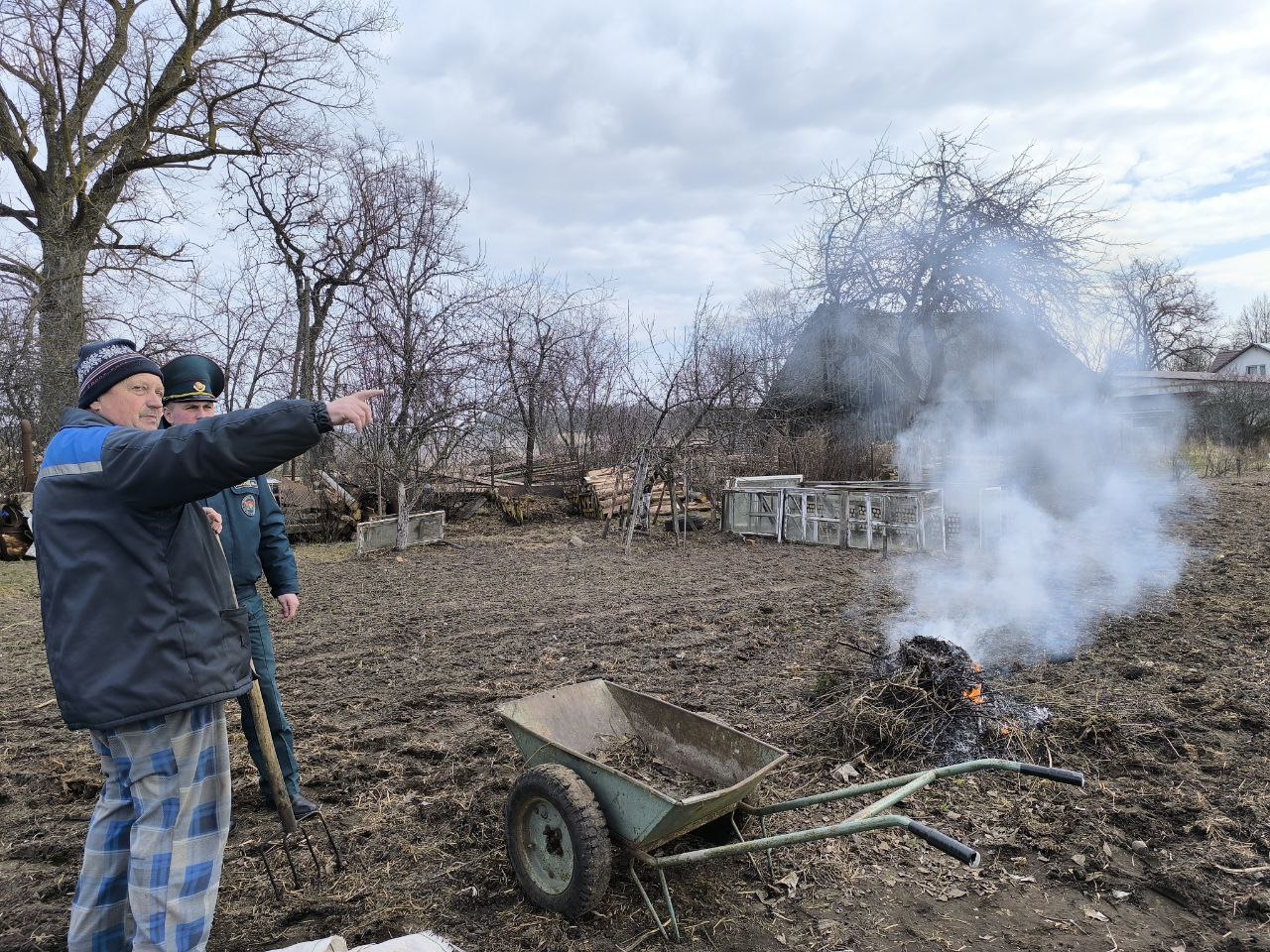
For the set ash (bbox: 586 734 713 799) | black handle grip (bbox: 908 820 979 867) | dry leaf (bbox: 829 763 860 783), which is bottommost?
dry leaf (bbox: 829 763 860 783)

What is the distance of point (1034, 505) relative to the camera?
1376 centimetres

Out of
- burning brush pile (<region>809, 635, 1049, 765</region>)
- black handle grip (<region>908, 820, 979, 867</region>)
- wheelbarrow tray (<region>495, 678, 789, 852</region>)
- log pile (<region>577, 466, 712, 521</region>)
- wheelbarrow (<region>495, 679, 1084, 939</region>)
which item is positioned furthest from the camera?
log pile (<region>577, 466, 712, 521</region>)

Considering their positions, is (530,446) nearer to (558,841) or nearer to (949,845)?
(558,841)

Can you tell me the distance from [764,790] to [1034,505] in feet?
40.4

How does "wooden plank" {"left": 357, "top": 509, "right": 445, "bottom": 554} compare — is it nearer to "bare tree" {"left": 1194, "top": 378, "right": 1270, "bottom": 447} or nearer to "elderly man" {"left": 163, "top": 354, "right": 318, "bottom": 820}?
"elderly man" {"left": 163, "top": 354, "right": 318, "bottom": 820}

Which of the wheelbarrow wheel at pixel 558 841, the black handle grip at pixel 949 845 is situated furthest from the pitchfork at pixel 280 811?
the black handle grip at pixel 949 845

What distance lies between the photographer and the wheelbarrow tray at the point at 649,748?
8.69ft

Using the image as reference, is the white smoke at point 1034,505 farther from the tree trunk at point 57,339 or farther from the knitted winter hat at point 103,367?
the tree trunk at point 57,339

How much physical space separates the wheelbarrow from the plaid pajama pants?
1.14 metres

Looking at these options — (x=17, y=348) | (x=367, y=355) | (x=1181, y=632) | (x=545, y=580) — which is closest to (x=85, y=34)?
(x=17, y=348)

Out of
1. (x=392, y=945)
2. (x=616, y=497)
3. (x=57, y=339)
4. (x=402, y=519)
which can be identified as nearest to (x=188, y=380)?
(x=392, y=945)

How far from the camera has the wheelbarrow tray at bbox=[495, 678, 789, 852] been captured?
2649mm

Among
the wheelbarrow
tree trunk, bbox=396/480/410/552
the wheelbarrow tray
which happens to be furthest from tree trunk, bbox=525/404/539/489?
the wheelbarrow

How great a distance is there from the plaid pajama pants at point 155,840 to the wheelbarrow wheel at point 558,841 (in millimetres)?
1098
